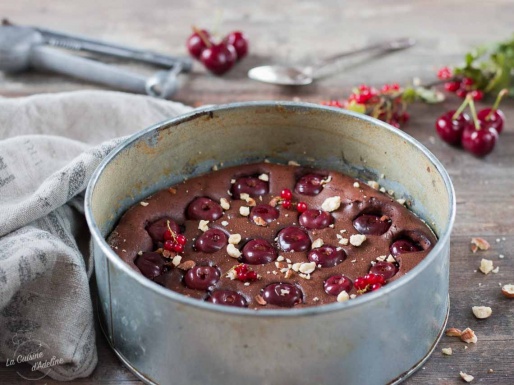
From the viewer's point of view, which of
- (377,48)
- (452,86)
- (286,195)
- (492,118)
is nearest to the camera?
(286,195)

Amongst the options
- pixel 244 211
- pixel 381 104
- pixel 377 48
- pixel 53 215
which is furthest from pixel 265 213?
pixel 377 48

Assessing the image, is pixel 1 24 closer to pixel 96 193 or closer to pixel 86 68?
pixel 86 68

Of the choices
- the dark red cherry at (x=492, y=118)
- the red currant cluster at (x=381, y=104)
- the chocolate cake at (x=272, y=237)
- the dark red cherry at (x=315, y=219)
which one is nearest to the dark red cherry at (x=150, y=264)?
the chocolate cake at (x=272, y=237)

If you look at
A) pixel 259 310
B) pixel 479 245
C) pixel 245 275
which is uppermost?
pixel 259 310

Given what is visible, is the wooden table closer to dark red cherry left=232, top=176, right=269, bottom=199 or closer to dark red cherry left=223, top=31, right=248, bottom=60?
dark red cherry left=223, top=31, right=248, bottom=60

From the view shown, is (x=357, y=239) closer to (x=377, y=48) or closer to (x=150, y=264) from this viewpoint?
(x=150, y=264)

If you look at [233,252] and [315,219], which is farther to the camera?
[315,219]

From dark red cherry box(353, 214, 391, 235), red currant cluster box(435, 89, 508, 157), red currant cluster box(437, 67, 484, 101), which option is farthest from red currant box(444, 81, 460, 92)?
dark red cherry box(353, 214, 391, 235)

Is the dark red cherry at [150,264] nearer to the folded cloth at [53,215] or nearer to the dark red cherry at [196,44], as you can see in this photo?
the folded cloth at [53,215]
